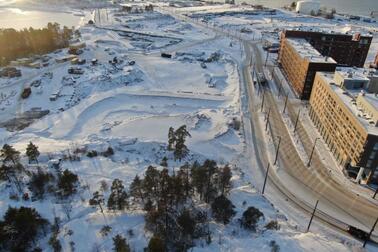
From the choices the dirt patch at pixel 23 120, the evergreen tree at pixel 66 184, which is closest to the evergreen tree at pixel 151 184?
the evergreen tree at pixel 66 184

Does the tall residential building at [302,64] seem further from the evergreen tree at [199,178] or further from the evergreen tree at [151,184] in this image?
→ the evergreen tree at [151,184]

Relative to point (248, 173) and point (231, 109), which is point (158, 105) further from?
point (248, 173)

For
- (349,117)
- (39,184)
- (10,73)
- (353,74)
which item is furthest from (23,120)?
(353,74)

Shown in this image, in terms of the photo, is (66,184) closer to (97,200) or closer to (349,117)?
(97,200)

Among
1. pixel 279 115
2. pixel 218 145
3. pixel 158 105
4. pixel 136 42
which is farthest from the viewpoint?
pixel 136 42

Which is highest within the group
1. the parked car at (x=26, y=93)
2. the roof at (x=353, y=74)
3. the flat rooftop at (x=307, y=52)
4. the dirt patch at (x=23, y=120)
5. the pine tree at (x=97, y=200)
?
the flat rooftop at (x=307, y=52)

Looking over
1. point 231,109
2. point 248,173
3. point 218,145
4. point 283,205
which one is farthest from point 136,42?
point 283,205
